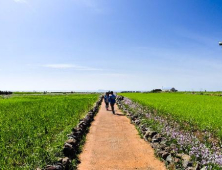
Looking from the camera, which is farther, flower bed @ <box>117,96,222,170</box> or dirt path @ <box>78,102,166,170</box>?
dirt path @ <box>78,102,166,170</box>

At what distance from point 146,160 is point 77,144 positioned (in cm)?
375

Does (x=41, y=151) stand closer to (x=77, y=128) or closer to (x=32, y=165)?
(x=32, y=165)

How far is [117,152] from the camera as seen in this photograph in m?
10.3

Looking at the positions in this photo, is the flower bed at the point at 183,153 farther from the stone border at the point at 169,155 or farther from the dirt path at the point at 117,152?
the dirt path at the point at 117,152

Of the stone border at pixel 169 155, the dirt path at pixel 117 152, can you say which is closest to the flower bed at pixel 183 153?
the stone border at pixel 169 155

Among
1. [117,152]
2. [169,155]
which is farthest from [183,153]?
[117,152]

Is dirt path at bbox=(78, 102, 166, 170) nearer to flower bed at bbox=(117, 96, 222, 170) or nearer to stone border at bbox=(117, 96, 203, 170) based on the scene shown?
stone border at bbox=(117, 96, 203, 170)

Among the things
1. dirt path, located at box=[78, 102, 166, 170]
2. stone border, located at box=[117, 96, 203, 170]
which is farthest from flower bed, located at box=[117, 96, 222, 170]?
dirt path, located at box=[78, 102, 166, 170]

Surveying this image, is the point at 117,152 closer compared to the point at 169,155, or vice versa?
the point at 169,155

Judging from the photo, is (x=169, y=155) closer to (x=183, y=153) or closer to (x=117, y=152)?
(x=183, y=153)

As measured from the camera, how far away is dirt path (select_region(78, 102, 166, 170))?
8641 mm

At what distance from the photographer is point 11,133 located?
43.5ft

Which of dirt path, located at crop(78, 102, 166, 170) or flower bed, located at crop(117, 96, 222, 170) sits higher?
flower bed, located at crop(117, 96, 222, 170)

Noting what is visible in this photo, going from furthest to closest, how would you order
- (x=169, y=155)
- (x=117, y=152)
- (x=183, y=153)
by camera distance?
(x=117, y=152), (x=183, y=153), (x=169, y=155)
